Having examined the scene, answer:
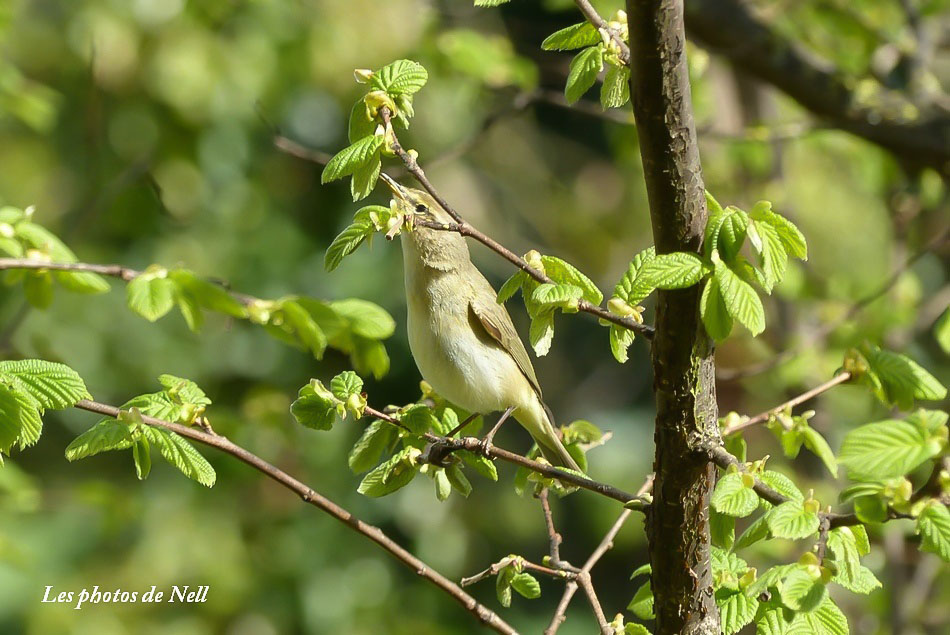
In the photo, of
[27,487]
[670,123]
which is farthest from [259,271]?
[670,123]

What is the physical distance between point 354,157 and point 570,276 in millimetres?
392

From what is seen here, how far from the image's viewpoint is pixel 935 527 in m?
1.14

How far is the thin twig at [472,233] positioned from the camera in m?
1.39

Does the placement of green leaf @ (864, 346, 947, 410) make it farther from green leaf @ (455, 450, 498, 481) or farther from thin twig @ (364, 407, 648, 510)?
green leaf @ (455, 450, 498, 481)

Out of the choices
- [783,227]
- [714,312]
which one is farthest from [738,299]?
[783,227]

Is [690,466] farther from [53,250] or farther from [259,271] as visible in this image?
[259,271]

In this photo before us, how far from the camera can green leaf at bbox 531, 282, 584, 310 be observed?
4.59 ft

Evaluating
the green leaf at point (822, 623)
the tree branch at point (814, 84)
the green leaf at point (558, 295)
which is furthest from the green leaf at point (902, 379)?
the tree branch at point (814, 84)

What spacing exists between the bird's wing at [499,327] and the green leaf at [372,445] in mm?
715

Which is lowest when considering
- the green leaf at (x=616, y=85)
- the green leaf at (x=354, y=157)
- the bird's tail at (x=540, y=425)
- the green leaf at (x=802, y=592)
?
the bird's tail at (x=540, y=425)

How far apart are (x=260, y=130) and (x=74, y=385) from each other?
13.4ft

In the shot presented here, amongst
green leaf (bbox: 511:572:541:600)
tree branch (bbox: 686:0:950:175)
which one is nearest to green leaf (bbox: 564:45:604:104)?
green leaf (bbox: 511:572:541:600)

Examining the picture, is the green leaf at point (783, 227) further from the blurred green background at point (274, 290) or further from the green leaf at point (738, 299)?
the blurred green background at point (274, 290)

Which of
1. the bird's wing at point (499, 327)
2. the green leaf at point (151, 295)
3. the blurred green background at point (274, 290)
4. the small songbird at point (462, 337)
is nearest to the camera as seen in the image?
the green leaf at point (151, 295)
